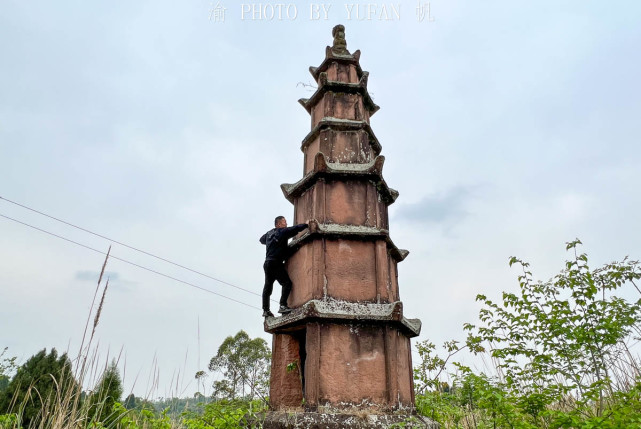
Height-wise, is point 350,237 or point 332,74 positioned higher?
point 332,74

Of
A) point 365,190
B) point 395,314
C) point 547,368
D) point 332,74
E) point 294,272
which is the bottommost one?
point 547,368

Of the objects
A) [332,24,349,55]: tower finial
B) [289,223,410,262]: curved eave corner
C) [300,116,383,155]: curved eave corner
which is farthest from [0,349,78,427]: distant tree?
[332,24,349,55]: tower finial

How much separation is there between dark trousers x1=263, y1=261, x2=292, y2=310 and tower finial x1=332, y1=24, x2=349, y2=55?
16.3ft

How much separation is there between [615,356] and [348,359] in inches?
152

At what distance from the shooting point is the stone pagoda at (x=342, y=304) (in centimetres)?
516

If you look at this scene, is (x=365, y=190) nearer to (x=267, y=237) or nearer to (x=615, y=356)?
(x=267, y=237)

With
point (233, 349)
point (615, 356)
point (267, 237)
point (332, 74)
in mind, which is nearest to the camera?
point (615, 356)

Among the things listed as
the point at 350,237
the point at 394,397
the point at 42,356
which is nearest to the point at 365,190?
the point at 350,237

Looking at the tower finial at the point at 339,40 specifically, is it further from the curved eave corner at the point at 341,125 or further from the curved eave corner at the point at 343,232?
the curved eave corner at the point at 343,232

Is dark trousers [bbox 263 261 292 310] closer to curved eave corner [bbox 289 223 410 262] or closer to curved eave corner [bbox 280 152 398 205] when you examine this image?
curved eave corner [bbox 289 223 410 262]

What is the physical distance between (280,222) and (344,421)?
319cm

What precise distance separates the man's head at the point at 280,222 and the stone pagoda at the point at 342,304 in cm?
35

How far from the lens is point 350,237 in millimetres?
6219

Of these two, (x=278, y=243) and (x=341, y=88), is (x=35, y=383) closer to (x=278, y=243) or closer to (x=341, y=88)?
(x=278, y=243)
